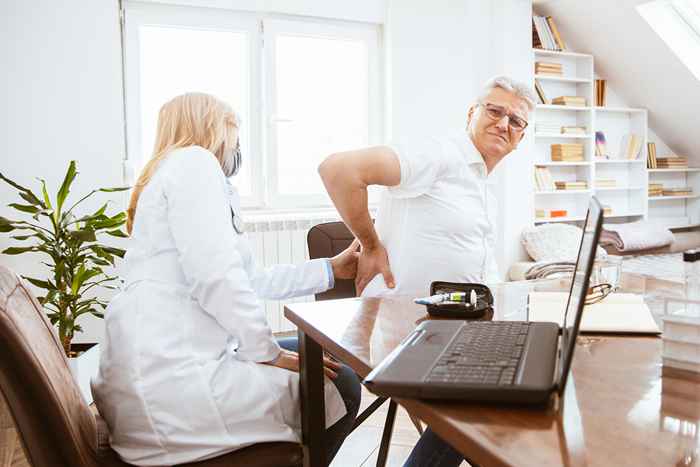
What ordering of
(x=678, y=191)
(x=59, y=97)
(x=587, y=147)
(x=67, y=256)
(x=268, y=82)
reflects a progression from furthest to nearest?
(x=678, y=191), (x=587, y=147), (x=268, y=82), (x=59, y=97), (x=67, y=256)

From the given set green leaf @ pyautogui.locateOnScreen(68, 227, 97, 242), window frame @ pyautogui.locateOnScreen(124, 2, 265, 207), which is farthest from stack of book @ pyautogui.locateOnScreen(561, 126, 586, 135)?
green leaf @ pyautogui.locateOnScreen(68, 227, 97, 242)

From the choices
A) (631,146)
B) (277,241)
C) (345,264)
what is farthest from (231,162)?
(631,146)

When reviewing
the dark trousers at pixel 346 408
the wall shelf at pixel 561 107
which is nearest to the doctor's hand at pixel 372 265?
the dark trousers at pixel 346 408

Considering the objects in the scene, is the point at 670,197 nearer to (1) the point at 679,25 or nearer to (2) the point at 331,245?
(1) the point at 679,25

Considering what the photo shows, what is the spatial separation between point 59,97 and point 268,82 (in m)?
1.37

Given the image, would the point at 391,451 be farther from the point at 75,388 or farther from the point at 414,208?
the point at 75,388

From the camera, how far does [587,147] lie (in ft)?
18.4

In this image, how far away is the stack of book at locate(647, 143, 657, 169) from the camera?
5.96 meters

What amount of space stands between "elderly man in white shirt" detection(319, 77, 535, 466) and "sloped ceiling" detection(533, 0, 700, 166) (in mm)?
3661

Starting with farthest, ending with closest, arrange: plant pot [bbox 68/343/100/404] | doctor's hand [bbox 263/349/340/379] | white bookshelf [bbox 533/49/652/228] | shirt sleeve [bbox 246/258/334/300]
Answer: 1. white bookshelf [bbox 533/49/652/228]
2. plant pot [bbox 68/343/100/404]
3. shirt sleeve [bbox 246/258/334/300]
4. doctor's hand [bbox 263/349/340/379]

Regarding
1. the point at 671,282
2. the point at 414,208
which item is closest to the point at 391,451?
the point at 414,208

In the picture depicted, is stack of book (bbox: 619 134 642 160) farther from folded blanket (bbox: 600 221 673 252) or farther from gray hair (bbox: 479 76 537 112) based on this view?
gray hair (bbox: 479 76 537 112)

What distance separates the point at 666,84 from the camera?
18.0 ft

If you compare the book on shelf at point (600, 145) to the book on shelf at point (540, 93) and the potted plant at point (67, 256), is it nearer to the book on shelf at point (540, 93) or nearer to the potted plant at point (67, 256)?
the book on shelf at point (540, 93)
